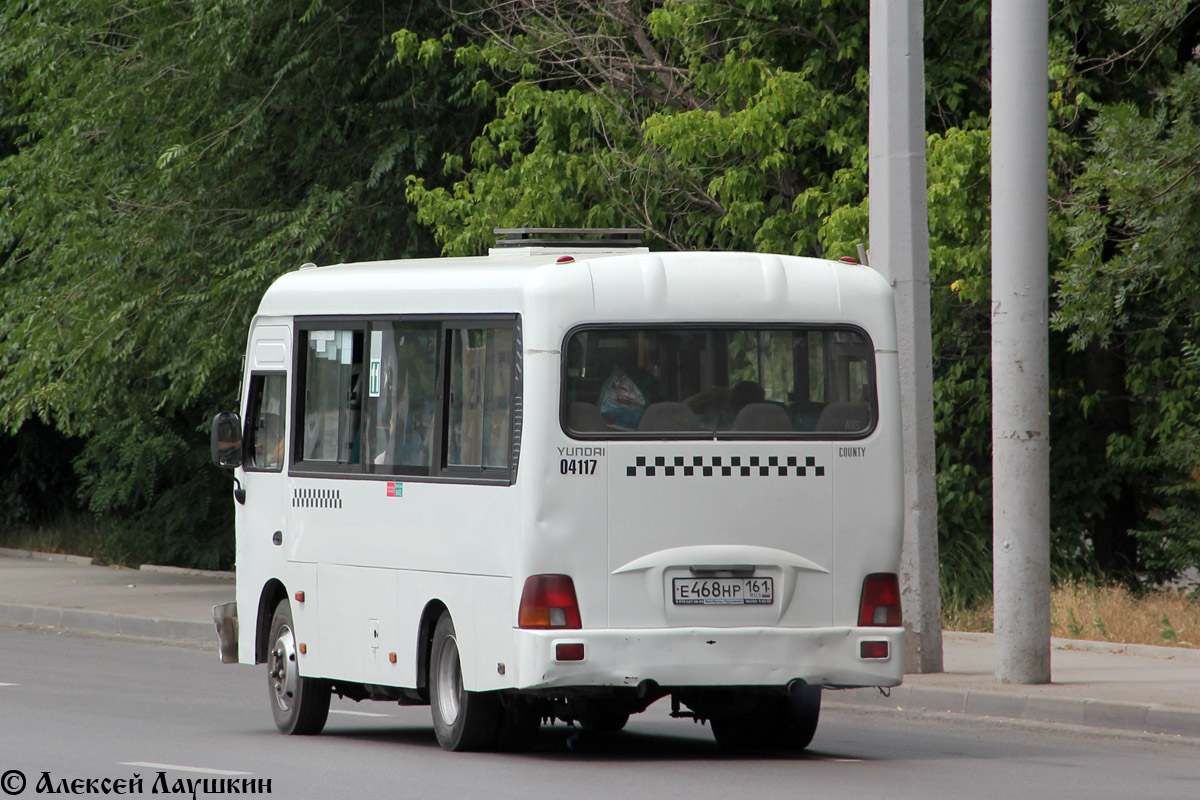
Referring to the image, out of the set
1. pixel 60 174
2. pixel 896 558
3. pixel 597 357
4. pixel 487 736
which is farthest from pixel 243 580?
pixel 60 174

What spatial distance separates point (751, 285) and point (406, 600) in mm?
2664

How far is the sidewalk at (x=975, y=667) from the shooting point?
13.0 meters

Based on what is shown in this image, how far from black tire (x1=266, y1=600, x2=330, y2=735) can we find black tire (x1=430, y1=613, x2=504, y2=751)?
1395 millimetres

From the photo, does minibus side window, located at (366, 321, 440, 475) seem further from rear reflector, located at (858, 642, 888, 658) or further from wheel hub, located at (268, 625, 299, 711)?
rear reflector, located at (858, 642, 888, 658)

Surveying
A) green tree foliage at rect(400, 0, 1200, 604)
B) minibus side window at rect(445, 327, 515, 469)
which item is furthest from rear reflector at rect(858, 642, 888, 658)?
green tree foliage at rect(400, 0, 1200, 604)

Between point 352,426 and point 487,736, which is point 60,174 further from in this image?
point 487,736

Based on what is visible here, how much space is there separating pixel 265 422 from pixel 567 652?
11.6 feet

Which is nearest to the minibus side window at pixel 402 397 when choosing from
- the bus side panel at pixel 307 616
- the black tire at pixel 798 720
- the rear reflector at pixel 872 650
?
the bus side panel at pixel 307 616

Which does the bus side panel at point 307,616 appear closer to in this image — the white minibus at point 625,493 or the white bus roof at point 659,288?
the white minibus at point 625,493

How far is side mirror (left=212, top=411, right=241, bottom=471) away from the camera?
12.8 m

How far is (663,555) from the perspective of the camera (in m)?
10.5

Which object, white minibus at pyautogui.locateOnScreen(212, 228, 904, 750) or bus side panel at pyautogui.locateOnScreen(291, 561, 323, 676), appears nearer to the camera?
white minibus at pyautogui.locateOnScreen(212, 228, 904, 750)

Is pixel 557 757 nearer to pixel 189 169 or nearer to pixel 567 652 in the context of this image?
pixel 567 652

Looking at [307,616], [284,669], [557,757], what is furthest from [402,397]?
[557,757]
